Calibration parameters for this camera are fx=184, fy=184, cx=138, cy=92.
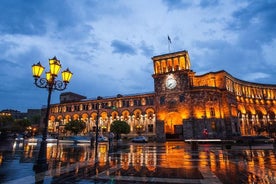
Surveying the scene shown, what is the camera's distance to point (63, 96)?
75250mm

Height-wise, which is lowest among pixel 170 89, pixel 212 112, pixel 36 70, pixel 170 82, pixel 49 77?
pixel 49 77

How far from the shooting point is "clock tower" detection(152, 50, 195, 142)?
145 ft

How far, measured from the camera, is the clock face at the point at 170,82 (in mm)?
45406

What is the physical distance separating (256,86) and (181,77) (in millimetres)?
31693

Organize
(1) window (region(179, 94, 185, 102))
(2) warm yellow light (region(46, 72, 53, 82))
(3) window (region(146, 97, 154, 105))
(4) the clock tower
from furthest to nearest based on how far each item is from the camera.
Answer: (3) window (region(146, 97, 154, 105))
(4) the clock tower
(1) window (region(179, 94, 185, 102))
(2) warm yellow light (region(46, 72, 53, 82))

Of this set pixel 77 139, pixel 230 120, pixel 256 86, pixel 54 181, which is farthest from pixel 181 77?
pixel 54 181

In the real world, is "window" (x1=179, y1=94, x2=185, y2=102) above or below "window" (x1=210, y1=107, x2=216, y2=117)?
above

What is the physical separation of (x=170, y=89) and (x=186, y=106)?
5.77 meters

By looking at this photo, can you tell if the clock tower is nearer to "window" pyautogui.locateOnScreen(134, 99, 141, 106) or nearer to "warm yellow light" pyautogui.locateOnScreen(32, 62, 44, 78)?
"window" pyautogui.locateOnScreen(134, 99, 141, 106)

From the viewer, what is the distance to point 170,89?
149ft

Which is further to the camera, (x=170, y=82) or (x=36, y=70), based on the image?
(x=170, y=82)

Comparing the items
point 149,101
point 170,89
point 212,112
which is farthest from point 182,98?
point 149,101

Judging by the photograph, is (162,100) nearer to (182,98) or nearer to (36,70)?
(182,98)

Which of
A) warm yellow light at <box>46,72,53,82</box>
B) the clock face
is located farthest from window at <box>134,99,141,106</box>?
warm yellow light at <box>46,72,53,82</box>
